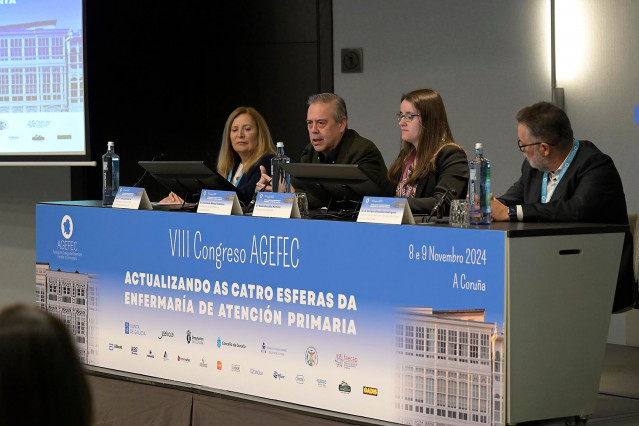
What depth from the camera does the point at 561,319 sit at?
2.86 meters

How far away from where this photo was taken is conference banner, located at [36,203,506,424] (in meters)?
2.84

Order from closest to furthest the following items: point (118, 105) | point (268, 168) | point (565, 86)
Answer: point (268, 168)
point (565, 86)
point (118, 105)

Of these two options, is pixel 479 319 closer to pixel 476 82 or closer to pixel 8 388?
pixel 8 388

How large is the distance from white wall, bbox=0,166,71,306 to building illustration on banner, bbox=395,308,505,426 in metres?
4.18

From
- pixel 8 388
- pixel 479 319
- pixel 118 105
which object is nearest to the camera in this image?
pixel 8 388

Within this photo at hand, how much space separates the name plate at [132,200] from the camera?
388 centimetres

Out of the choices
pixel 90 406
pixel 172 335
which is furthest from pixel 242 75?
pixel 90 406

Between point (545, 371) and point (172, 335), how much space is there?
58.7 inches

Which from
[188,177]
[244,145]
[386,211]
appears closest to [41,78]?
[244,145]

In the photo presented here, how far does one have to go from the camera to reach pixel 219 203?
359 cm

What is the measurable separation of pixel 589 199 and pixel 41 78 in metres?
3.81

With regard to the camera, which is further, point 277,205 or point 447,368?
point 277,205

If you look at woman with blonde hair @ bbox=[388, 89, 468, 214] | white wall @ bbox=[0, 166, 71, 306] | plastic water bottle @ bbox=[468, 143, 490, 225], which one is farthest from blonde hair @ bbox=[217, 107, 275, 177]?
white wall @ bbox=[0, 166, 71, 306]

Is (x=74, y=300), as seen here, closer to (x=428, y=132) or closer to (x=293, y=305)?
(x=293, y=305)
